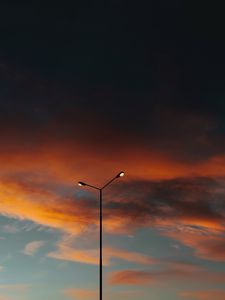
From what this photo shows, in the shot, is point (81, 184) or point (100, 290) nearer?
point (100, 290)

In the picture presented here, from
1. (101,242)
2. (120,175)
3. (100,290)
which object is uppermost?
(120,175)

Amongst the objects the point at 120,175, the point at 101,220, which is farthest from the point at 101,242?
the point at 120,175

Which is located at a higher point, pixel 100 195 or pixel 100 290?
pixel 100 195

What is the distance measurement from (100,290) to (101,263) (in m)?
1.97

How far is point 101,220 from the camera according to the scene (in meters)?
52.5

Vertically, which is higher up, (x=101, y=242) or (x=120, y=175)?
(x=120, y=175)

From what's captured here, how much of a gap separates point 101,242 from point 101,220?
170cm

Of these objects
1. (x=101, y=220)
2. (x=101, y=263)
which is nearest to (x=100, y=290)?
(x=101, y=263)

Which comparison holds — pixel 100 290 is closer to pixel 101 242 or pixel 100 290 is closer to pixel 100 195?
pixel 101 242

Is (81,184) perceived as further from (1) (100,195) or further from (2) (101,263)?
(2) (101,263)

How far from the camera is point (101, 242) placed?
170 feet

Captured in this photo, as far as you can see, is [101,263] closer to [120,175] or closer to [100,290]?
[100,290]

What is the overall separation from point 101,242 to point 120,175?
5.16 meters

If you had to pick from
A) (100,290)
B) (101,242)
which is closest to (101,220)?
(101,242)
